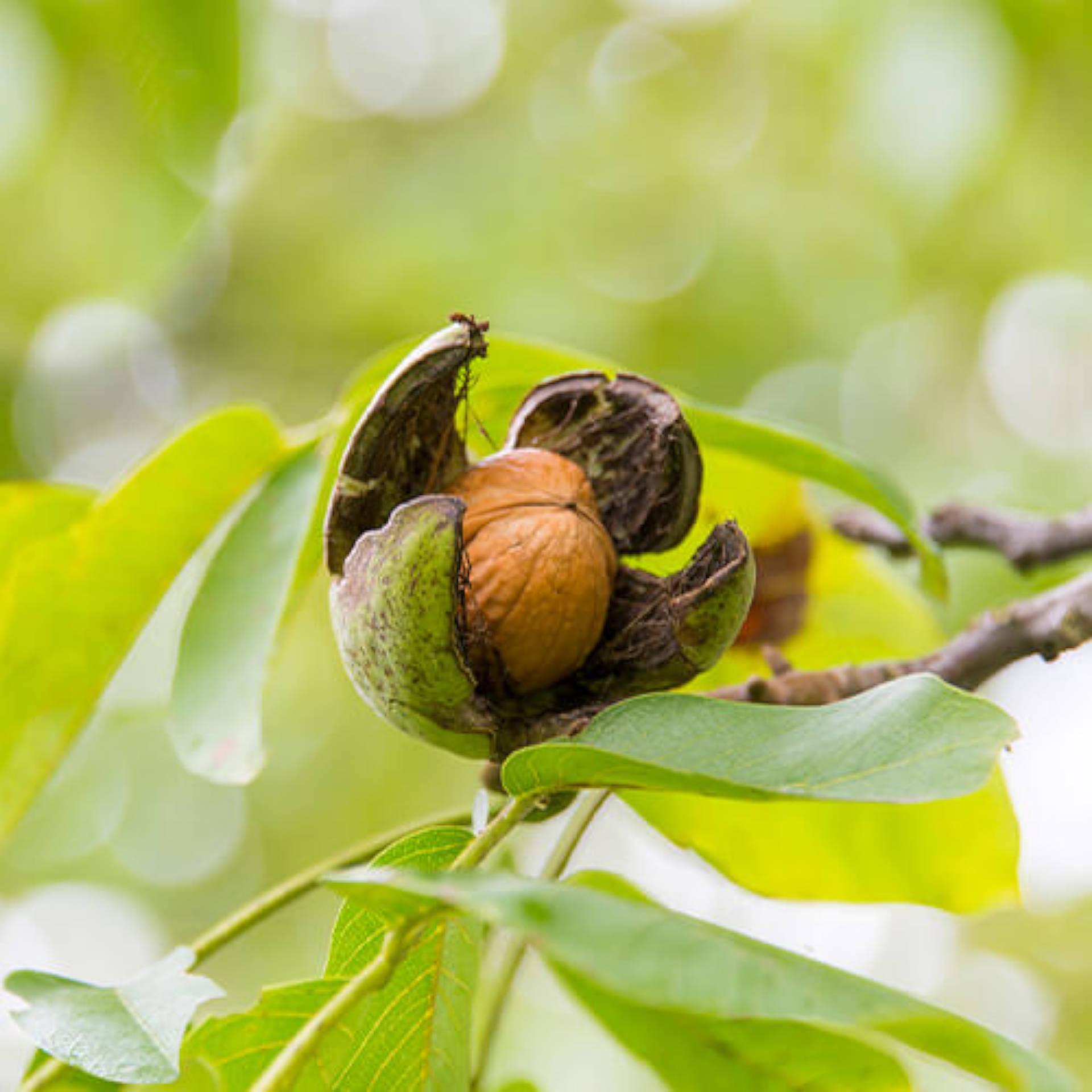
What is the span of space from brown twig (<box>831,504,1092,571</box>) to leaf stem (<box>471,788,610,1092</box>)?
1.92 feet

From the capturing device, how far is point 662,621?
3.42 ft

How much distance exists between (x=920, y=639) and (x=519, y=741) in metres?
0.82

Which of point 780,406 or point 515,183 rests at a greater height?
point 515,183

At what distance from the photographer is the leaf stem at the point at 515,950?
1265mm

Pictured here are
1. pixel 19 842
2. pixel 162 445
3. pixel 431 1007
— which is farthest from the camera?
pixel 19 842

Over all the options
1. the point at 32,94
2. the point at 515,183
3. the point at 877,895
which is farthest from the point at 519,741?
the point at 515,183

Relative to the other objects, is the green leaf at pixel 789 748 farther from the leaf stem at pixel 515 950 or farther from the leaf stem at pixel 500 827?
the leaf stem at pixel 515 950

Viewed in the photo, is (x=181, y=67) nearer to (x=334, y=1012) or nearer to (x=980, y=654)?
(x=980, y=654)

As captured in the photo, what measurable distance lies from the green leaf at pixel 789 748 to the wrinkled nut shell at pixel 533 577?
4.7 inches

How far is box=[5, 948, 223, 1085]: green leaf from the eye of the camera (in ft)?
2.77

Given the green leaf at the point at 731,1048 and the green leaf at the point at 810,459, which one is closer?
the green leaf at the point at 731,1048

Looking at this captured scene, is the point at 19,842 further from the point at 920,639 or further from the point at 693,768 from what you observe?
the point at 693,768

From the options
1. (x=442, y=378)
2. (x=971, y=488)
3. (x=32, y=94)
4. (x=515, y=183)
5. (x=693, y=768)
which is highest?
(x=515, y=183)

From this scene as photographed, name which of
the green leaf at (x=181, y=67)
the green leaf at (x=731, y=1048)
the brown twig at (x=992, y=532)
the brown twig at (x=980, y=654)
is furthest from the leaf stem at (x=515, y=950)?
the green leaf at (x=181, y=67)
